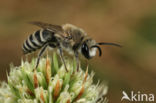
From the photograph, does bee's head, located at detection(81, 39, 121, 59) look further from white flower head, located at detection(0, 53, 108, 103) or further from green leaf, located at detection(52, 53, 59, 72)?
green leaf, located at detection(52, 53, 59, 72)

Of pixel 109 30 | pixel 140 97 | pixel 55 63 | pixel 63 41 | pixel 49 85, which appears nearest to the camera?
pixel 49 85

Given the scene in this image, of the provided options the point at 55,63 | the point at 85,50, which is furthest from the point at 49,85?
the point at 85,50

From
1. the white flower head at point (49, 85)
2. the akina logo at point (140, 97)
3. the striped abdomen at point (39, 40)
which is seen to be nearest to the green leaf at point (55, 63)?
the white flower head at point (49, 85)

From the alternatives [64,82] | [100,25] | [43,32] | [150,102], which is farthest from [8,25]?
[64,82]

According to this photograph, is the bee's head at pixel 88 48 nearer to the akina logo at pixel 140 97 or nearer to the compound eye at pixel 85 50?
the compound eye at pixel 85 50

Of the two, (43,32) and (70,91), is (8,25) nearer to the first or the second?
(43,32)

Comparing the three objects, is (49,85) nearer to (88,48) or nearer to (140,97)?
(88,48)

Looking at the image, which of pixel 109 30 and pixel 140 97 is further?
pixel 109 30

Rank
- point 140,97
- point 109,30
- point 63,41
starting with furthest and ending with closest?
point 109,30 → point 140,97 → point 63,41
